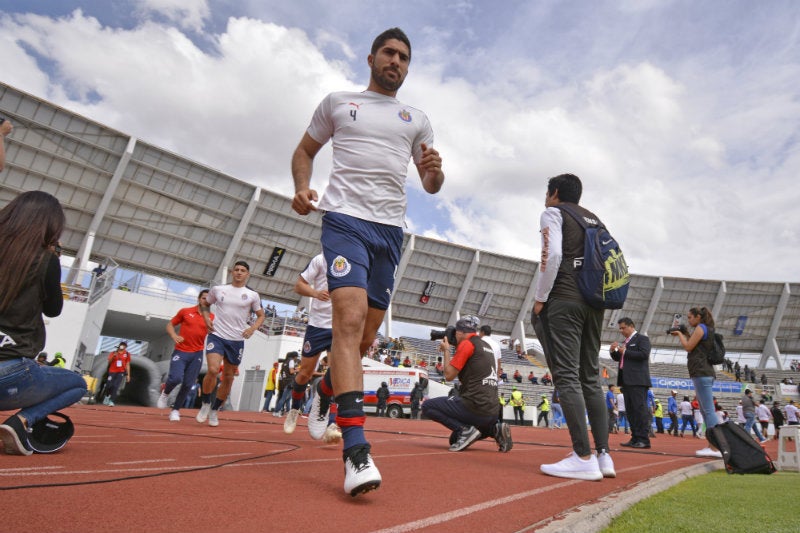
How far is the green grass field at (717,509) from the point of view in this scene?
2.00m

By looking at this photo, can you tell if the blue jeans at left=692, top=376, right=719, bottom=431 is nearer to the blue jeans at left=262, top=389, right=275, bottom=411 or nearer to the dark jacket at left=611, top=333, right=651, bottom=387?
the dark jacket at left=611, top=333, right=651, bottom=387

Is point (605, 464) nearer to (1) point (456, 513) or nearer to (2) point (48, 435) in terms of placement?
(1) point (456, 513)

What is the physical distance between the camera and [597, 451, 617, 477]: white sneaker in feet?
10.8

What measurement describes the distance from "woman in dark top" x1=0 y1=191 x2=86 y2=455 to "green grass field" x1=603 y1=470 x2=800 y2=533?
2727 mm

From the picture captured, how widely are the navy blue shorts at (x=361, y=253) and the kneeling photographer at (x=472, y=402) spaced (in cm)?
238

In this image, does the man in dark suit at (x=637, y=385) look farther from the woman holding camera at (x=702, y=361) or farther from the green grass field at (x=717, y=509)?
the green grass field at (x=717, y=509)

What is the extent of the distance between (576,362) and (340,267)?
68.8 inches

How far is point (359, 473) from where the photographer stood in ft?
6.42

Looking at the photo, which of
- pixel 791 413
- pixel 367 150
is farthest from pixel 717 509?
pixel 791 413

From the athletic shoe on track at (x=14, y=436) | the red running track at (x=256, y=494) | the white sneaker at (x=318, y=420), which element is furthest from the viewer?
the white sneaker at (x=318, y=420)

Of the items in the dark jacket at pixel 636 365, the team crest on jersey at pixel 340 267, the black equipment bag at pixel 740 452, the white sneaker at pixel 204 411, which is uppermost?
the dark jacket at pixel 636 365

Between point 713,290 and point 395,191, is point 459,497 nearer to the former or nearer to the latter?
point 395,191

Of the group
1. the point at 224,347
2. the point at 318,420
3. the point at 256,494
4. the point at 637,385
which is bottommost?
the point at 318,420

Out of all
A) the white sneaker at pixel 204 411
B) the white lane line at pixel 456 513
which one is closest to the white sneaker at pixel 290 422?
the white sneaker at pixel 204 411
